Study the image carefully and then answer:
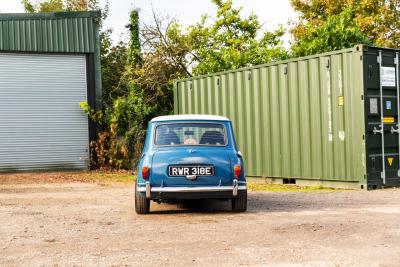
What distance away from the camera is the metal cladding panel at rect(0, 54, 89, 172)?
21.6 meters

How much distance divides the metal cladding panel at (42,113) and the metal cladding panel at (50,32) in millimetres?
379

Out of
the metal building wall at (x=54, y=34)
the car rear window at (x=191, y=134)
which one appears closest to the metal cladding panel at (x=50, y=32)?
the metal building wall at (x=54, y=34)

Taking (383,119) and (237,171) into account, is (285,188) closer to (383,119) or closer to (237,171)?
(383,119)

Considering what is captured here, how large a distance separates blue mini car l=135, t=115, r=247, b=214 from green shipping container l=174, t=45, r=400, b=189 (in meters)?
4.51

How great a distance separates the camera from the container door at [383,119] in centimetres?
1329

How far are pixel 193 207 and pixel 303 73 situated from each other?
17.4ft

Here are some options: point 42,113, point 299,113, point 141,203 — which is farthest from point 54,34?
point 141,203

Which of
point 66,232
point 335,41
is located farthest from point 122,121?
point 66,232

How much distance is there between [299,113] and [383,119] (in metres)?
2.20

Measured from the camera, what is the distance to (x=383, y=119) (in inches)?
533

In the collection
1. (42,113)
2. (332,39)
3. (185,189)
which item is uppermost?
(332,39)

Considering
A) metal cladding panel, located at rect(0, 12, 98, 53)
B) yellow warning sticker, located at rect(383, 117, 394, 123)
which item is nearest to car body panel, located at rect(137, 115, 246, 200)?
yellow warning sticker, located at rect(383, 117, 394, 123)

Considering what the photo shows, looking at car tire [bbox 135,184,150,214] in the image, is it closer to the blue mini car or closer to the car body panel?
the blue mini car

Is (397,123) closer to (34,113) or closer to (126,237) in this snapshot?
(126,237)
